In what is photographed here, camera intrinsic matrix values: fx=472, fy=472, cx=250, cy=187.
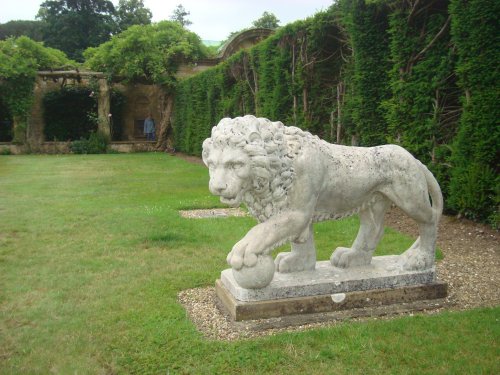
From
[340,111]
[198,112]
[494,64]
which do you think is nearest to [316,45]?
[340,111]

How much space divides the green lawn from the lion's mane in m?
0.99

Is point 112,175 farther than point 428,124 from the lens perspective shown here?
Yes

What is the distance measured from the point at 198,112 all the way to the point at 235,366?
17.4 m

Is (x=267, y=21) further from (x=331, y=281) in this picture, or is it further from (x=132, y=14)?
(x=331, y=281)

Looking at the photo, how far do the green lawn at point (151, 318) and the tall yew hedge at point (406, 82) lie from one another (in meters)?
1.52

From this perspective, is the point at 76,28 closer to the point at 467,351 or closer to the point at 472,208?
the point at 472,208

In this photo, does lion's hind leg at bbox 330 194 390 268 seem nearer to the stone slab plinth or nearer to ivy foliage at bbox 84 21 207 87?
the stone slab plinth

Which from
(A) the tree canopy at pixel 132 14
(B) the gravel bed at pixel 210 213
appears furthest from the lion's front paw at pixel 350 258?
(A) the tree canopy at pixel 132 14

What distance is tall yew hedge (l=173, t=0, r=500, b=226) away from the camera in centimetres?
623

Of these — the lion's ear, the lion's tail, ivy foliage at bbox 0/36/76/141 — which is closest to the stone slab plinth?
the lion's tail

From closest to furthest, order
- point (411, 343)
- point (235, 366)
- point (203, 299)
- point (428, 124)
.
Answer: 1. point (235, 366)
2. point (411, 343)
3. point (203, 299)
4. point (428, 124)

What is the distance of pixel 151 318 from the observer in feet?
12.4

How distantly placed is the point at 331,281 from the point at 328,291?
0.08 meters

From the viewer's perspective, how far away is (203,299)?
4234mm
